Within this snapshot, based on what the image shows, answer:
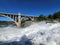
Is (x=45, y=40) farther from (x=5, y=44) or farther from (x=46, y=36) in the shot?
(x=5, y=44)

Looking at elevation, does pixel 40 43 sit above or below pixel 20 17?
below

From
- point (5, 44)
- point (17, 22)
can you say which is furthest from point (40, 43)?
point (17, 22)

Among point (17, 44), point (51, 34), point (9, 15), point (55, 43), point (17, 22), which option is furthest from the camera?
point (17, 22)

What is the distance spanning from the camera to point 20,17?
49125mm

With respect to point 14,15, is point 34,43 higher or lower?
lower

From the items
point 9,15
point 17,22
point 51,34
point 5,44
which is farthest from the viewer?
point 17,22

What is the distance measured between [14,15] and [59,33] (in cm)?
3934

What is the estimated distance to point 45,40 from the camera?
21.8ft

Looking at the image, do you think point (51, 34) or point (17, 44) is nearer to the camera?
point (51, 34)

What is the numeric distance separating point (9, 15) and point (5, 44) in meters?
36.3

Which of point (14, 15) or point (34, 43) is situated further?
point (14, 15)

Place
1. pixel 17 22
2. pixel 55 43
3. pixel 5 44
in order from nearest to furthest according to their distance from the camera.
Result: pixel 55 43 → pixel 5 44 → pixel 17 22

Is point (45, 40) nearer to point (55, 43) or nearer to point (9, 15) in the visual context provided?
Result: point (55, 43)

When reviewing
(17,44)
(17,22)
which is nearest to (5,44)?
(17,44)
